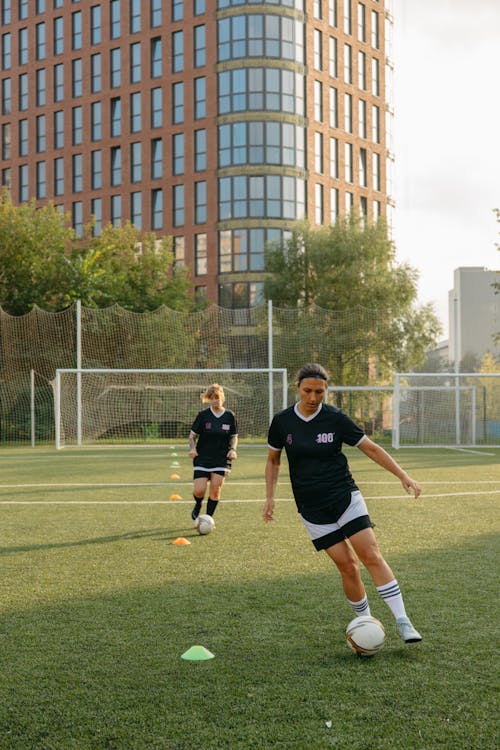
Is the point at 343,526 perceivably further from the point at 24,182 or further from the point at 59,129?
the point at 24,182

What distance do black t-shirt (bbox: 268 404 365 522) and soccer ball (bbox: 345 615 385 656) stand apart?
0.70 meters

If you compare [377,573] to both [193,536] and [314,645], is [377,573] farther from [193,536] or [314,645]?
[193,536]

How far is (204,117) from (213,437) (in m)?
50.2

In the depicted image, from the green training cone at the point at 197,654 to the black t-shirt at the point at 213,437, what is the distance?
559 cm

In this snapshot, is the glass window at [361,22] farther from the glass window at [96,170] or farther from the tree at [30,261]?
the tree at [30,261]

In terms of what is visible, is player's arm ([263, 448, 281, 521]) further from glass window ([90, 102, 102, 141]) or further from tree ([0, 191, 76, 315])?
glass window ([90, 102, 102, 141])

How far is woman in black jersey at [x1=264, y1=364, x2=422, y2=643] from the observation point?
5340 millimetres

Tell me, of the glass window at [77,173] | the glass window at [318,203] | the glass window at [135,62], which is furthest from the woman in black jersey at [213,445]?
the glass window at [77,173]

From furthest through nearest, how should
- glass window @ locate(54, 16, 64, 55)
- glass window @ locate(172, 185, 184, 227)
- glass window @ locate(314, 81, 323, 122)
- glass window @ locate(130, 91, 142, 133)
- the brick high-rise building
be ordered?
glass window @ locate(54, 16, 64, 55)
glass window @ locate(130, 91, 142, 133)
glass window @ locate(172, 185, 184, 227)
glass window @ locate(314, 81, 323, 122)
the brick high-rise building

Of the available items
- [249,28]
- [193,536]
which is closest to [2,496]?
[193,536]

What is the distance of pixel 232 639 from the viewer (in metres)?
5.51

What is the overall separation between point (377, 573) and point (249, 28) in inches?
2174

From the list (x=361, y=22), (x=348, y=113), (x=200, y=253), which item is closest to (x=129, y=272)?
(x=200, y=253)

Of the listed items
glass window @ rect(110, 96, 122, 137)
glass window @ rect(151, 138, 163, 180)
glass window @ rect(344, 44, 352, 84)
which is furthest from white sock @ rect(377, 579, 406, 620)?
glass window @ rect(110, 96, 122, 137)
